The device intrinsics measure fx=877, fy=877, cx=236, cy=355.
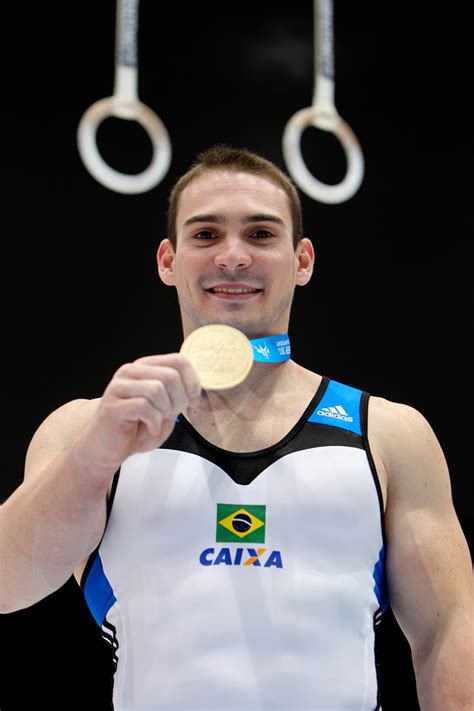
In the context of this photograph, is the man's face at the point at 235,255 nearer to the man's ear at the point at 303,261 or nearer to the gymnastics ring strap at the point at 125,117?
the man's ear at the point at 303,261

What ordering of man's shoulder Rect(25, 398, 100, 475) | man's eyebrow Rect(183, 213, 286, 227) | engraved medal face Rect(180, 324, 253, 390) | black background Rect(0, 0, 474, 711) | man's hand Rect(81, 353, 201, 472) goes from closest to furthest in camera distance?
man's hand Rect(81, 353, 201, 472)
engraved medal face Rect(180, 324, 253, 390)
man's shoulder Rect(25, 398, 100, 475)
man's eyebrow Rect(183, 213, 286, 227)
black background Rect(0, 0, 474, 711)

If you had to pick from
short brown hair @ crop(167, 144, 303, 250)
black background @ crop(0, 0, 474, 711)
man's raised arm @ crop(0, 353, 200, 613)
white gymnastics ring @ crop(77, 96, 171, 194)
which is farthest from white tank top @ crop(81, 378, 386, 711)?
white gymnastics ring @ crop(77, 96, 171, 194)

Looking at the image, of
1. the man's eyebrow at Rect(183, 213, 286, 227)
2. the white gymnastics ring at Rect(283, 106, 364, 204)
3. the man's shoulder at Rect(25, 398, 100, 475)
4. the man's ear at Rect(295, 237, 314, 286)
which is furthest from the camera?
the white gymnastics ring at Rect(283, 106, 364, 204)

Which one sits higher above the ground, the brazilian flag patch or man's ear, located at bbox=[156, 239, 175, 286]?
man's ear, located at bbox=[156, 239, 175, 286]

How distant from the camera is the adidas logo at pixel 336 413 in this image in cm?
225

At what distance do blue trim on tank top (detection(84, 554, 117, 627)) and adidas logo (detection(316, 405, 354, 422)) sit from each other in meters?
0.67

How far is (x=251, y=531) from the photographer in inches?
80.9

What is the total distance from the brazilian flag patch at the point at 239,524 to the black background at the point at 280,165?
55.8 inches

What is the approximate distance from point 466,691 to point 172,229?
1.43m

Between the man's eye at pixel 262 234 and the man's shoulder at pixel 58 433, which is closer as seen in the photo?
the man's shoulder at pixel 58 433

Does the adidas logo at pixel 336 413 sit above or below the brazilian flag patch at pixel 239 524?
above

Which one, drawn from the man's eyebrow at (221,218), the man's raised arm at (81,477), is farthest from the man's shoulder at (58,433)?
the man's eyebrow at (221,218)

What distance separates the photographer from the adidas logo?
7.37ft

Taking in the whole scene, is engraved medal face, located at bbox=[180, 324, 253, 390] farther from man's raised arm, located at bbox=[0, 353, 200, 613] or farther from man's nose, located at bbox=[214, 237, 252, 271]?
man's nose, located at bbox=[214, 237, 252, 271]
